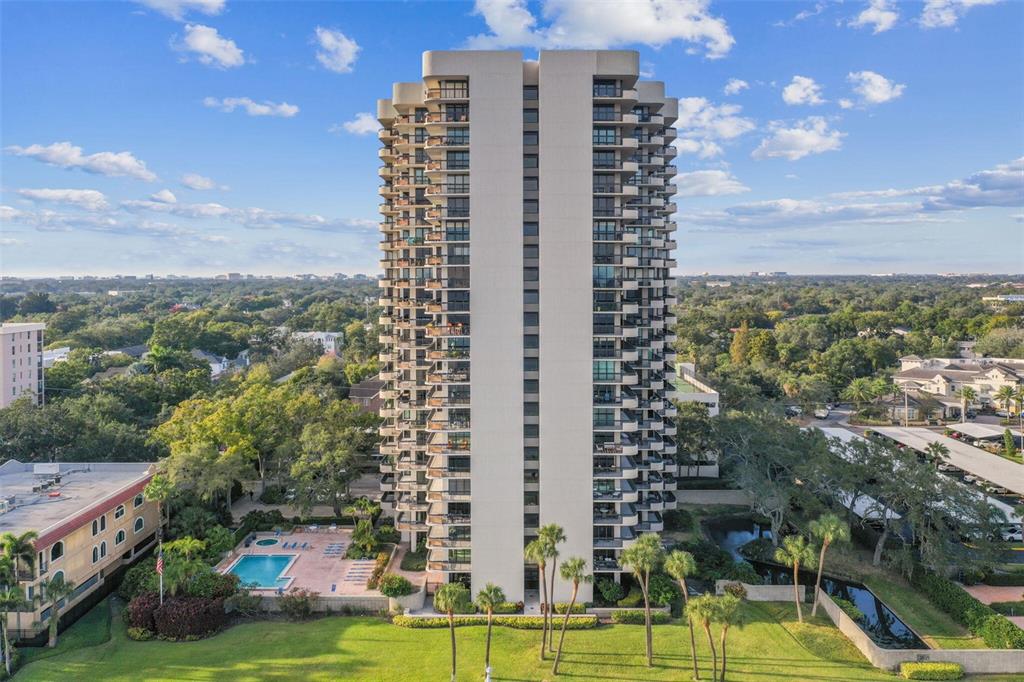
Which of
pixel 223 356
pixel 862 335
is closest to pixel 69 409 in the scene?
pixel 223 356

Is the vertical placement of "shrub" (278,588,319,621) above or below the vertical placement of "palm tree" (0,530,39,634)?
below

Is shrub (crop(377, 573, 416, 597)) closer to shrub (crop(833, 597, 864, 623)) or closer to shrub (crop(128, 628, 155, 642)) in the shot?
shrub (crop(128, 628, 155, 642))

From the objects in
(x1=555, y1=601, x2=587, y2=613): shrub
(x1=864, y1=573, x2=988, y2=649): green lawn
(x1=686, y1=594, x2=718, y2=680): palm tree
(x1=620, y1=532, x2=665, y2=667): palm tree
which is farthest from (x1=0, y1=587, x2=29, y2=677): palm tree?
(x1=864, y1=573, x2=988, y2=649): green lawn

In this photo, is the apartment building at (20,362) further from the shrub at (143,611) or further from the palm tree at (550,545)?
the palm tree at (550,545)

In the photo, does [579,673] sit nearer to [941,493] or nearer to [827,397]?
[941,493]

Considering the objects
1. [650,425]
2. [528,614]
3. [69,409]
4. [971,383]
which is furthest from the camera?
[971,383]

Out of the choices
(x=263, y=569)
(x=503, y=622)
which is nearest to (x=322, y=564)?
(x=263, y=569)
